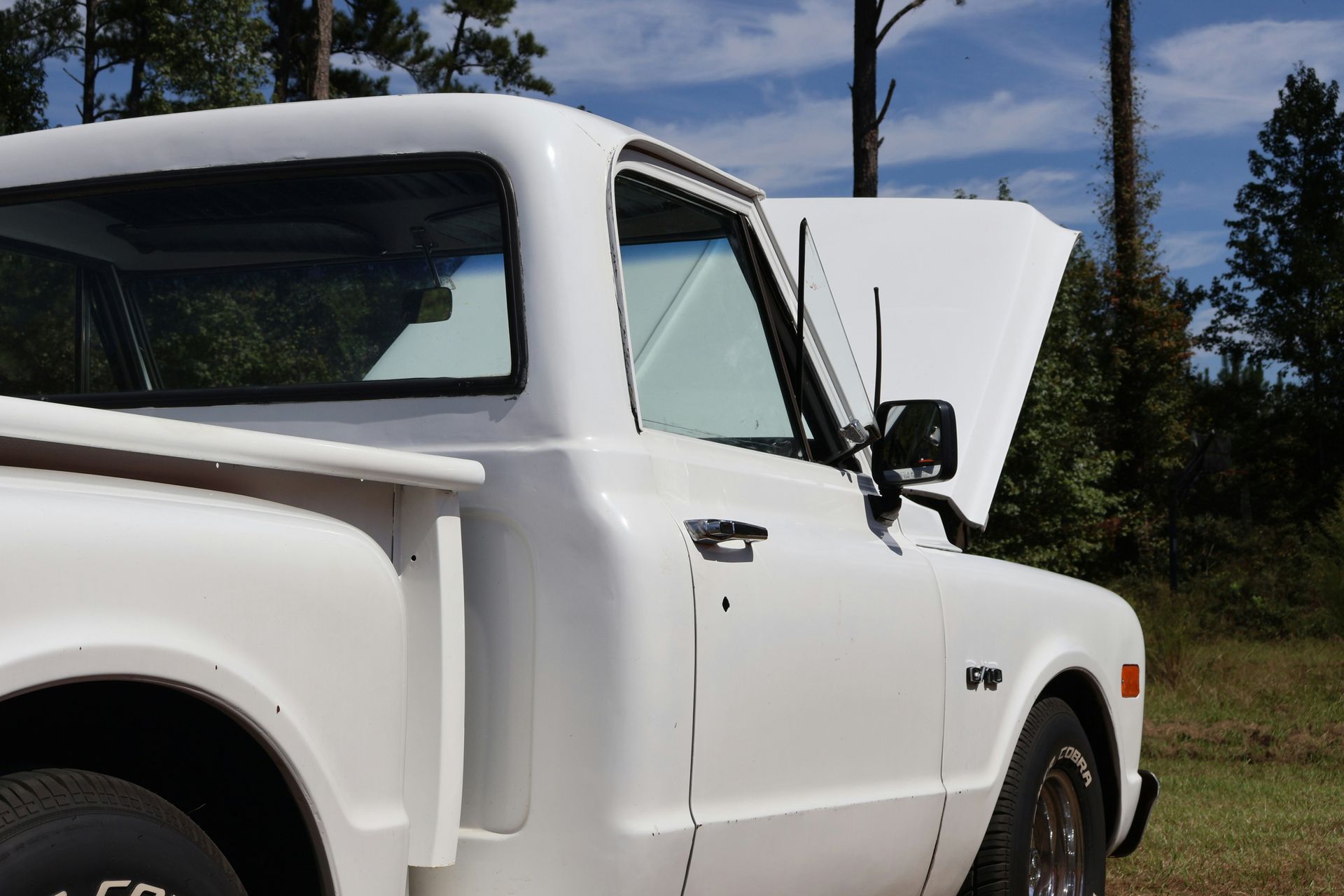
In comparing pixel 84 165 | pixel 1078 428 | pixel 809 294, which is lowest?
pixel 1078 428

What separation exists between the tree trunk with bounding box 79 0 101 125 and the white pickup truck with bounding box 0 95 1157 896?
29246mm

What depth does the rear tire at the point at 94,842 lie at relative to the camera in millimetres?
1576

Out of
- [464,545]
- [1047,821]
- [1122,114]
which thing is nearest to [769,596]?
[464,545]

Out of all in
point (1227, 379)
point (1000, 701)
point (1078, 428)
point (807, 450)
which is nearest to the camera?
point (807, 450)

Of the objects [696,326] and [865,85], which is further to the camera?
[865,85]

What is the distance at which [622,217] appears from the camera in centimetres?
291

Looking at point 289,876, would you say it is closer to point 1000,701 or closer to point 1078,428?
point 1000,701

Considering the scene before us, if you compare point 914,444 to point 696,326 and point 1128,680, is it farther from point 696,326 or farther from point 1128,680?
point 1128,680

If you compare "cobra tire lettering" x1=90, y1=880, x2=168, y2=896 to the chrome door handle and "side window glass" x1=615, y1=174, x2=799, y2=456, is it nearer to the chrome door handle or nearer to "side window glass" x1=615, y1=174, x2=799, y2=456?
the chrome door handle

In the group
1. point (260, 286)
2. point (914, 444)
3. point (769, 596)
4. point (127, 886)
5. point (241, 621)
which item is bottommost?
point (127, 886)

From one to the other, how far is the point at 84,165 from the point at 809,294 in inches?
62.9

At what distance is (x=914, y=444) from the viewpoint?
3418 mm

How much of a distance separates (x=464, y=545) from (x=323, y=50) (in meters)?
14.9

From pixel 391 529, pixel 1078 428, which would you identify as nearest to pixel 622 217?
pixel 391 529
